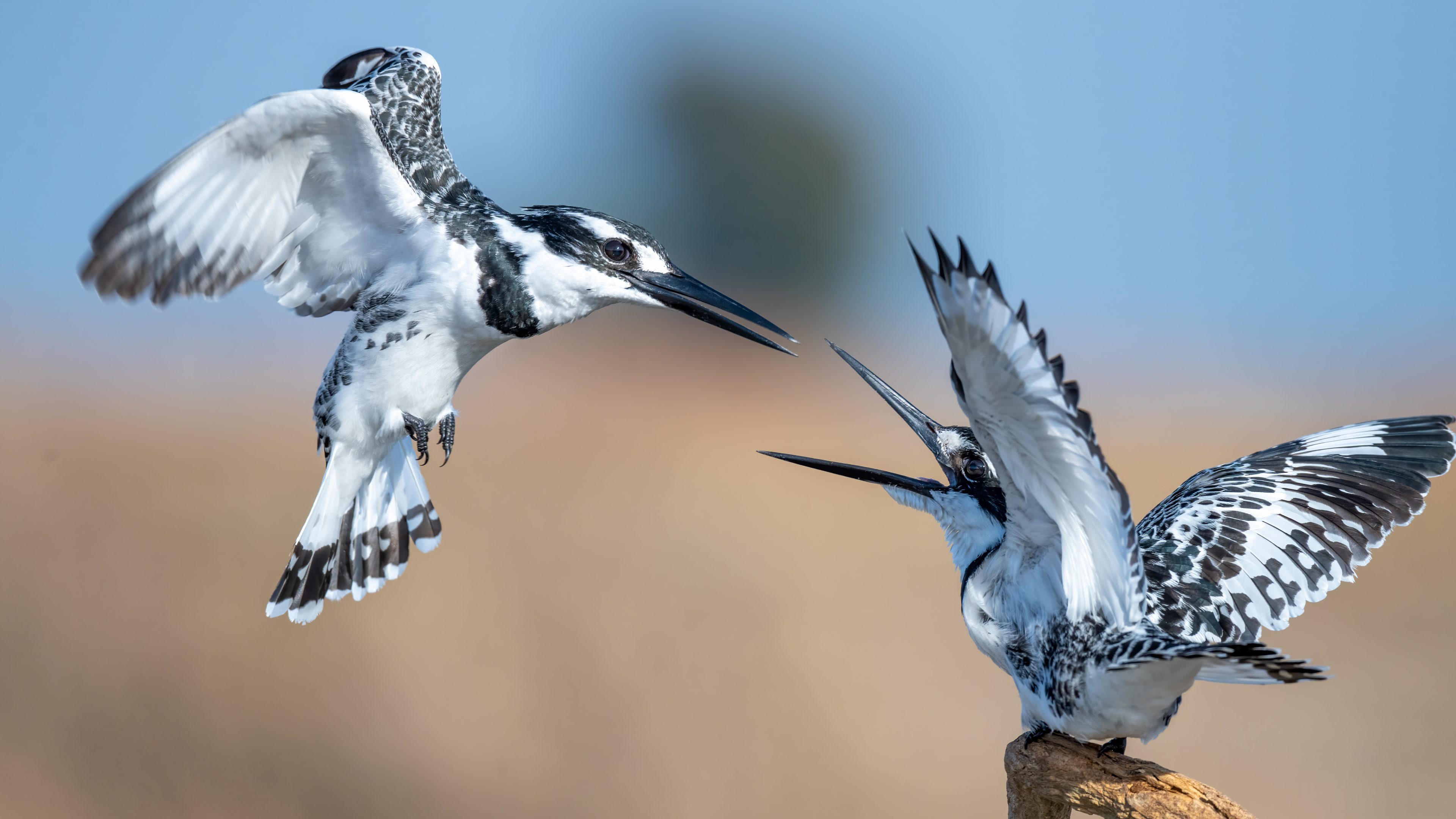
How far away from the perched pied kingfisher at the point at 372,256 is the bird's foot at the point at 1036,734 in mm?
998

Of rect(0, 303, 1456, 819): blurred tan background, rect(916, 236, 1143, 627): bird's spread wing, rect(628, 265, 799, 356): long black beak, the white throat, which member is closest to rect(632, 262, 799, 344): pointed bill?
rect(628, 265, 799, 356): long black beak

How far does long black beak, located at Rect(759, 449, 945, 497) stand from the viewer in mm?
2430

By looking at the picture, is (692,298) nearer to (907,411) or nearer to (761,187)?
(907,411)

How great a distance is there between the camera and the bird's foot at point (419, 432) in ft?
7.76

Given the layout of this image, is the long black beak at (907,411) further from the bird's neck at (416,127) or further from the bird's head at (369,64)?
the bird's head at (369,64)

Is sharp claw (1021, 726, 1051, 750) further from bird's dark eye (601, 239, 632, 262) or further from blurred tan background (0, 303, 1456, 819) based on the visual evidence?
blurred tan background (0, 303, 1456, 819)

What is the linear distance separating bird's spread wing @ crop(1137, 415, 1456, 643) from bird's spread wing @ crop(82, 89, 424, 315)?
6.12 feet

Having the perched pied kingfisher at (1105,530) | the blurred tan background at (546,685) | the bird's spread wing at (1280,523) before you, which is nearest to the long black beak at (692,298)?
the perched pied kingfisher at (1105,530)

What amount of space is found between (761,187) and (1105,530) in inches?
653

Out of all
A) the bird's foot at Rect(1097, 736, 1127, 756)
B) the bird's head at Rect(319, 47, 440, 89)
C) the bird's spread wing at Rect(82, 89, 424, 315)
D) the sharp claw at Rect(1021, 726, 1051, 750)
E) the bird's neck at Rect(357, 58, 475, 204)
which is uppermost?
the bird's head at Rect(319, 47, 440, 89)

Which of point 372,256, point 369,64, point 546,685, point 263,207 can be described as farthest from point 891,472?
point 546,685

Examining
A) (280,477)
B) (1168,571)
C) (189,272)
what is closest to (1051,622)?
(1168,571)

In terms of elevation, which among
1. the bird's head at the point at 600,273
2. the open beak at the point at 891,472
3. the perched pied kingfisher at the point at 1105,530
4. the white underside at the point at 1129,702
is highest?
the bird's head at the point at 600,273

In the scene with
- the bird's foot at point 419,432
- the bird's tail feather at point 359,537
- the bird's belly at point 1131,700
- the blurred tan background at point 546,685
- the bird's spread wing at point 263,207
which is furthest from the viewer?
the blurred tan background at point 546,685
